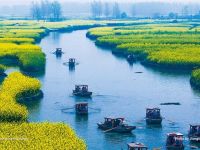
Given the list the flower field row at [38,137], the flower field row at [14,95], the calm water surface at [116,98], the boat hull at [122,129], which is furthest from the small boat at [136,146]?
the flower field row at [14,95]

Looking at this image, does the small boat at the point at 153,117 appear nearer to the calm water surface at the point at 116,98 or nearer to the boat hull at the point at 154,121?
the boat hull at the point at 154,121

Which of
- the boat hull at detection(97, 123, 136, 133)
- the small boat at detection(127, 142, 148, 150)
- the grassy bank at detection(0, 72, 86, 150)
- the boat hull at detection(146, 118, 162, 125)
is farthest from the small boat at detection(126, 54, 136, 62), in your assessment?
the small boat at detection(127, 142, 148, 150)

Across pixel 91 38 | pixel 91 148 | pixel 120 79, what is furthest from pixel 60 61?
pixel 91 148

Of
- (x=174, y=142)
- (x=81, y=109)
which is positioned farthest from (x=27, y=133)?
(x=81, y=109)

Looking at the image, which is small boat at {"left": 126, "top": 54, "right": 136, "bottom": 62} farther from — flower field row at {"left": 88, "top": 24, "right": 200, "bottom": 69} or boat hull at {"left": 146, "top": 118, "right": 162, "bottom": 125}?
boat hull at {"left": 146, "top": 118, "right": 162, "bottom": 125}

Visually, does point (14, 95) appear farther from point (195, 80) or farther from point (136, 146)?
point (195, 80)
